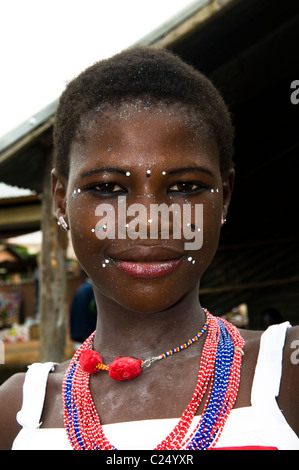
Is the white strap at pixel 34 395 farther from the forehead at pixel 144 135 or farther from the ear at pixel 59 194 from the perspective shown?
the forehead at pixel 144 135

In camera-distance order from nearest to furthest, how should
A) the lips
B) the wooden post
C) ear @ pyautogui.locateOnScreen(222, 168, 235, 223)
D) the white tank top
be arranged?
the white tank top, the lips, ear @ pyautogui.locateOnScreen(222, 168, 235, 223), the wooden post

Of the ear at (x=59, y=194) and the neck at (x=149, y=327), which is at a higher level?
the ear at (x=59, y=194)

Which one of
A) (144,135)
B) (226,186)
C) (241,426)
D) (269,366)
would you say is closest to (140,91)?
(144,135)

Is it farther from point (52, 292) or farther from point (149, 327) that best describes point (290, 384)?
point (52, 292)

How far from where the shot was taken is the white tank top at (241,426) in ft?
3.76

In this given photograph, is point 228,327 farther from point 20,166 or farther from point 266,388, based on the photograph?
point 20,166

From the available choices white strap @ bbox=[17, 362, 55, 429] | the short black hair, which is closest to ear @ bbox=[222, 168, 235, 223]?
the short black hair

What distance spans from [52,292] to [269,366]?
2945 millimetres

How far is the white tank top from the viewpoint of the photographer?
1.15 metres

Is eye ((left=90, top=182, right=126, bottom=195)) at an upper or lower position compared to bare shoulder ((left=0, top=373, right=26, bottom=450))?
upper

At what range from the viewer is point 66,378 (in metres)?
1.50

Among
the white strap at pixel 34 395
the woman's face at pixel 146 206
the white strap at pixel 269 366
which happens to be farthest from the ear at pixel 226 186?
the white strap at pixel 34 395

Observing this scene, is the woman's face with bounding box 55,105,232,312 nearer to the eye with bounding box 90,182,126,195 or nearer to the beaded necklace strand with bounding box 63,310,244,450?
the eye with bounding box 90,182,126,195

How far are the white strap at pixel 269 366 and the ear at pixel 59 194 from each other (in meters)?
0.74
